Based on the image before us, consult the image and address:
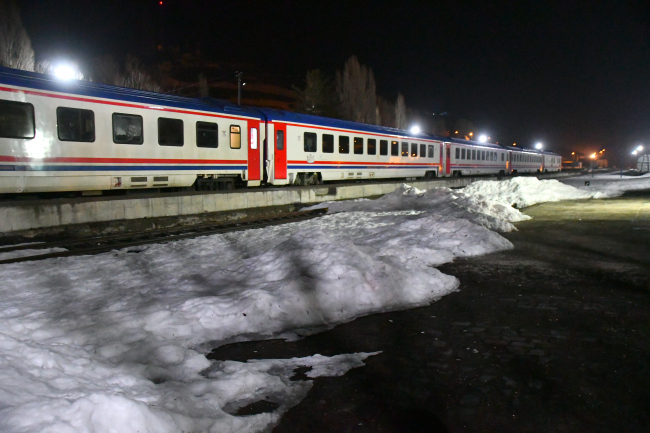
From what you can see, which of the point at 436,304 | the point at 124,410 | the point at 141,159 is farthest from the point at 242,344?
the point at 141,159

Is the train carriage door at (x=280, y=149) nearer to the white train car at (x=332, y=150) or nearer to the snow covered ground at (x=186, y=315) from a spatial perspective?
the white train car at (x=332, y=150)

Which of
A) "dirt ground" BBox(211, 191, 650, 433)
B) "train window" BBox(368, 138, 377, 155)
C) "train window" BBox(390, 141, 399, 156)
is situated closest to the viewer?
"dirt ground" BBox(211, 191, 650, 433)

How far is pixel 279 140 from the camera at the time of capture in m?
19.4

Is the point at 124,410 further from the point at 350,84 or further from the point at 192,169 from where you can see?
the point at 350,84

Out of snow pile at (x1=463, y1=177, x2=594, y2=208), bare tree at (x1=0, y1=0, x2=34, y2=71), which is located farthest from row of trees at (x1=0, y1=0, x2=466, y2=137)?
snow pile at (x1=463, y1=177, x2=594, y2=208)

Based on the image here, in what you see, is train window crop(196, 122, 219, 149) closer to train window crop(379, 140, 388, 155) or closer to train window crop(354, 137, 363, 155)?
train window crop(354, 137, 363, 155)

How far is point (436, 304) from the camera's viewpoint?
19.9 feet

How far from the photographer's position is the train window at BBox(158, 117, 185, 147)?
1496 cm

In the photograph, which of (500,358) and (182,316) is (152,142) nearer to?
(182,316)

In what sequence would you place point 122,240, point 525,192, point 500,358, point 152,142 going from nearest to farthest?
point 500,358 → point 122,240 → point 152,142 → point 525,192

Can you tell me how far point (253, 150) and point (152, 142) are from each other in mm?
4542

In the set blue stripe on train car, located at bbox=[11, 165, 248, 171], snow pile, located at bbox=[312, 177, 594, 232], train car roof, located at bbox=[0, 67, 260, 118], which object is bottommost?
snow pile, located at bbox=[312, 177, 594, 232]

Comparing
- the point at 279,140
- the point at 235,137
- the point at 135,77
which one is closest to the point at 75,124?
the point at 235,137

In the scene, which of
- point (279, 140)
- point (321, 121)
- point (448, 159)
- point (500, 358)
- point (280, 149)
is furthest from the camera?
point (448, 159)
